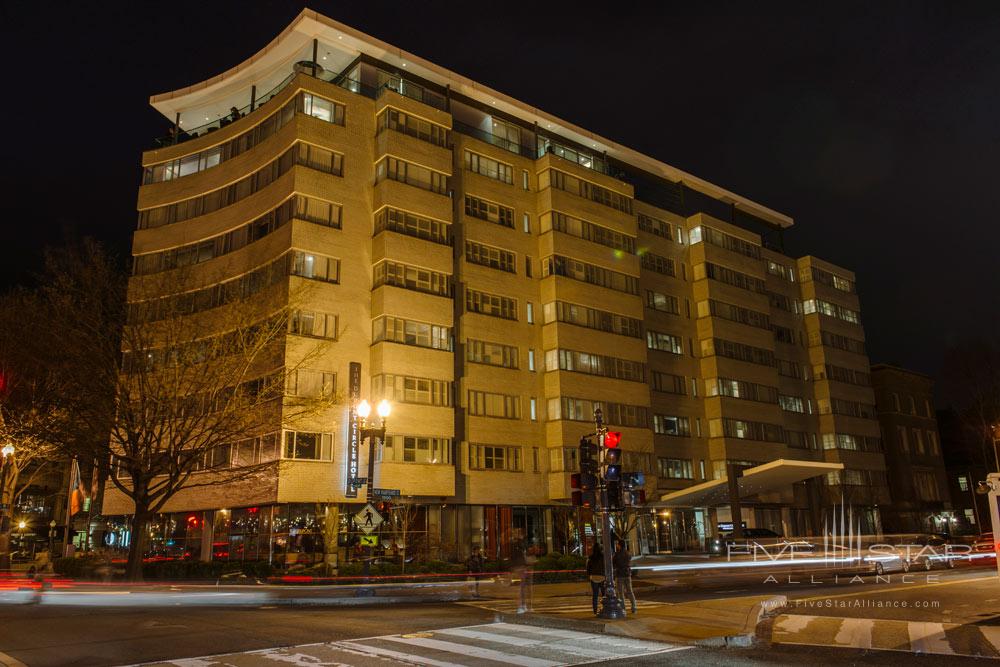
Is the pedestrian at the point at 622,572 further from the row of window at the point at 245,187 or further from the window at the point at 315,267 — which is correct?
the row of window at the point at 245,187

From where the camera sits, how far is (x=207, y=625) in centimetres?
1606

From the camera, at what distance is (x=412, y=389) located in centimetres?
4012

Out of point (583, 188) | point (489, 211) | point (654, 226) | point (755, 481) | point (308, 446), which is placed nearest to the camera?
point (308, 446)

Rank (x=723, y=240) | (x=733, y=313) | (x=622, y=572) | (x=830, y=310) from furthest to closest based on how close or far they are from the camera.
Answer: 1. (x=830, y=310)
2. (x=723, y=240)
3. (x=733, y=313)
4. (x=622, y=572)

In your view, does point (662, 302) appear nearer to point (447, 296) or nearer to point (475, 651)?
point (447, 296)

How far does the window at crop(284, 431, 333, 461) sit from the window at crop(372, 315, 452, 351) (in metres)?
6.07

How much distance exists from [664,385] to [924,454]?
3753cm

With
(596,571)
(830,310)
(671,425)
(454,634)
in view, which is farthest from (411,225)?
(830,310)

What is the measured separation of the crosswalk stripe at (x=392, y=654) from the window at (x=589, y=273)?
36.5 metres

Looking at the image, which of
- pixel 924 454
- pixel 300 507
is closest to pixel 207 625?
pixel 300 507

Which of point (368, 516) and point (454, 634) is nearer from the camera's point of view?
point (454, 634)

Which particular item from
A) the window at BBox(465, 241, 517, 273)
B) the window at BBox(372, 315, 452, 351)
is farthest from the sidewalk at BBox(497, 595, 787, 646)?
the window at BBox(465, 241, 517, 273)

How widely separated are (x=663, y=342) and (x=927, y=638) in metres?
43.2

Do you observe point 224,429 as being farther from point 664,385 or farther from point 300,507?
point 664,385
